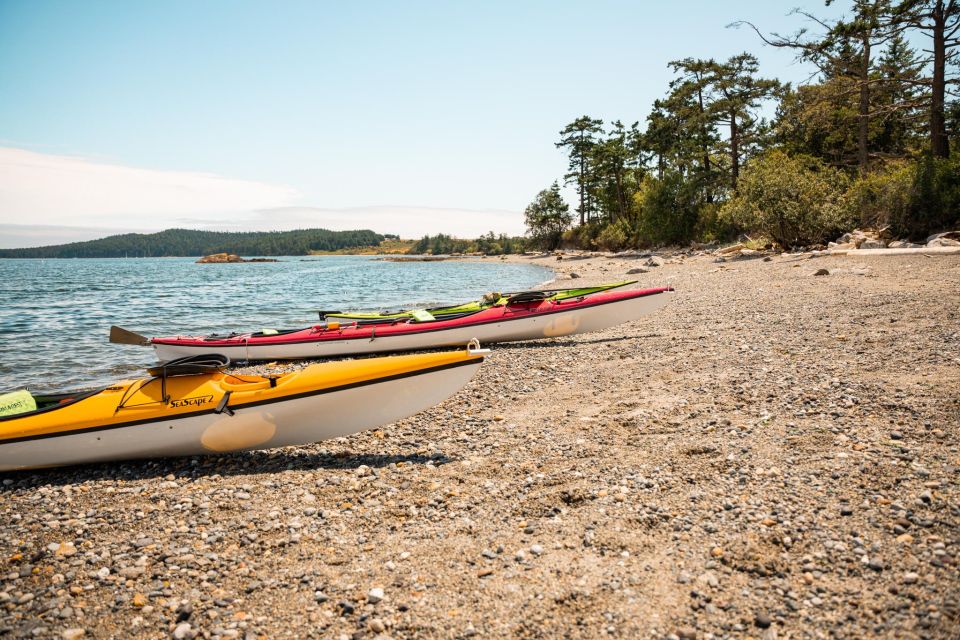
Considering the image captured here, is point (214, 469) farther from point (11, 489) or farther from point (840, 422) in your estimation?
point (840, 422)

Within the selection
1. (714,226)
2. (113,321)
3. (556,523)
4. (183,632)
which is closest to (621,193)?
(714,226)

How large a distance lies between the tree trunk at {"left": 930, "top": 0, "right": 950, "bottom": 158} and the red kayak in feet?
71.0

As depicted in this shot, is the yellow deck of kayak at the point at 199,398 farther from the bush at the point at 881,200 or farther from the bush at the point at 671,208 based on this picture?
the bush at the point at 671,208

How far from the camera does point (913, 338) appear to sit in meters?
7.88

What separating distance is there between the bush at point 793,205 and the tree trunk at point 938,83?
4.02 m

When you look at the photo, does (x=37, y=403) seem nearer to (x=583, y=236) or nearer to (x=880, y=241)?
(x=880, y=241)

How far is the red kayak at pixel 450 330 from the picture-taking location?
11.1 metres

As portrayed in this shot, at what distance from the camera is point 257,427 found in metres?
5.54

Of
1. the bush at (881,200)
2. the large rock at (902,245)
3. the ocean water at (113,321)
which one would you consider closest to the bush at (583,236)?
the ocean water at (113,321)

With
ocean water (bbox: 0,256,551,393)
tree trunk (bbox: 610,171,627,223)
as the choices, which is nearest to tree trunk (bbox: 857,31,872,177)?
ocean water (bbox: 0,256,551,393)

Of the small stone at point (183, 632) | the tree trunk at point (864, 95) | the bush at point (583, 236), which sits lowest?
the small stone at point (183, 632)

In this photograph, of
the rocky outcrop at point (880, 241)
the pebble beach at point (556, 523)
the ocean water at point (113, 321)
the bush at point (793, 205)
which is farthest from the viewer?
the bush at point (793, 205)

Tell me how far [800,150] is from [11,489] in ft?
141

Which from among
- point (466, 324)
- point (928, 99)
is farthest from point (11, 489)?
point (928, 99)
